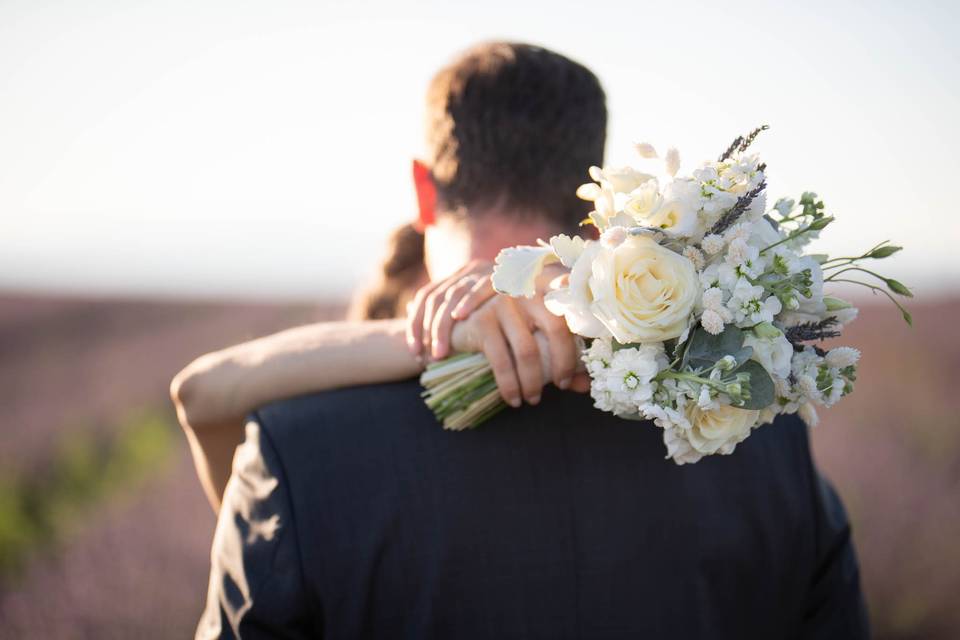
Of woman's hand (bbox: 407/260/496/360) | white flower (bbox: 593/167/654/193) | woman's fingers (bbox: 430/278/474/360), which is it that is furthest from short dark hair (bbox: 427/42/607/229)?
white flower (bbox: 593/167/654/193)

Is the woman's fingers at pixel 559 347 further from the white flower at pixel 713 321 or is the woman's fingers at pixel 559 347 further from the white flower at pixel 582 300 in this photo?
the white flower at pixel 713 321

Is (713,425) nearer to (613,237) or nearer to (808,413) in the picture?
(808,413)

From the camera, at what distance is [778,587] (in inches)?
75.3

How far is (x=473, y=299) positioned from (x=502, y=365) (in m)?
0.17

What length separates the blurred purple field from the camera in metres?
4.44

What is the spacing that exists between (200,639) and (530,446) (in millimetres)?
878

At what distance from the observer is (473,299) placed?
164cm

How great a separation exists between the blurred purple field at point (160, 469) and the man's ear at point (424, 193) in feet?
3.45

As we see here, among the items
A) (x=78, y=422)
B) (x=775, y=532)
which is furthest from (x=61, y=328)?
(x=775, y=532)

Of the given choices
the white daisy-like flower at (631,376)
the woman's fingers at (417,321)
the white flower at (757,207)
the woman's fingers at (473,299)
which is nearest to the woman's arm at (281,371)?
the woman's fingers at (417,321)

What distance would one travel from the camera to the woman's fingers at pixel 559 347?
1529mm

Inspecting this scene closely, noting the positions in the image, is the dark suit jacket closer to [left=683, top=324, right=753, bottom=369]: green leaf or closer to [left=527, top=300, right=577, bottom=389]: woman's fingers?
[left=527, top=300, right=577, bottom=389]: woman's fingers

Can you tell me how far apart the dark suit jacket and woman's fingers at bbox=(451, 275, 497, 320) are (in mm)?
225

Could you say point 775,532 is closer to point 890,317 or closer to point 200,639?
point 200,639
